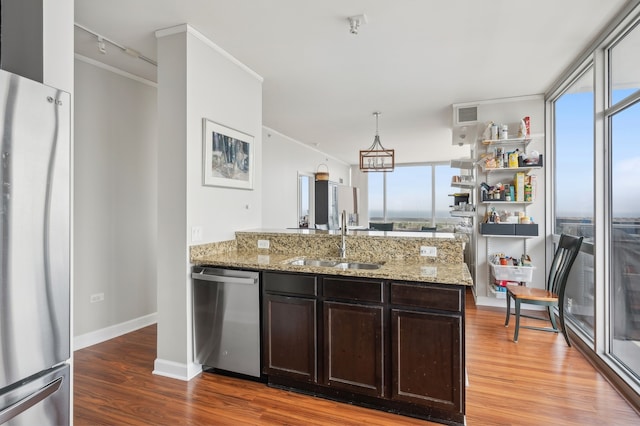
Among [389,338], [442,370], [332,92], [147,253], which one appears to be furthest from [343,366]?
[332,92]

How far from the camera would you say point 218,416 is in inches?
83.8

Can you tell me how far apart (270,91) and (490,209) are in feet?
10.4

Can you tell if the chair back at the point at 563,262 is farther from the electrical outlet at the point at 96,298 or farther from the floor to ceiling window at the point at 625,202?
the electrical outlet at the point at 96,298

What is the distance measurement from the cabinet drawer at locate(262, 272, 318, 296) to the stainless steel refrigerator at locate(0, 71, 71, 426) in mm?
1302

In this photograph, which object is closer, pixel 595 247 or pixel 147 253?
pixel 595 247

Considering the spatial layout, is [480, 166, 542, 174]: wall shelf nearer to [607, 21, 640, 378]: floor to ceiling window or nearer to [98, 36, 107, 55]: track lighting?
[607, 21, 640, 378]: floor to ceiling window

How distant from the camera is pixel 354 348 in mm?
2230

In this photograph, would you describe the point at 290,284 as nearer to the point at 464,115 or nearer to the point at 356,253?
the point at 356,253

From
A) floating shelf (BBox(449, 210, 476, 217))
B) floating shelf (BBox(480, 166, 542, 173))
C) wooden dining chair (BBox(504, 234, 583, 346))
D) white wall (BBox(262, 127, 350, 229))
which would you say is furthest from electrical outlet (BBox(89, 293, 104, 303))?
floating shelf (BBox(480, 166, 542, 173))

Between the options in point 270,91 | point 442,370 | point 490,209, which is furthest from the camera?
point 490,209

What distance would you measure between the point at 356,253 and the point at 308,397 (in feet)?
3.65

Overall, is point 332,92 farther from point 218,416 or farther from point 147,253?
point 218,416

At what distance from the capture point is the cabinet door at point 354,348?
2.17 metres

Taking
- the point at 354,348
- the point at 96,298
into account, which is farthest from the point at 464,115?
the point at 96,298
